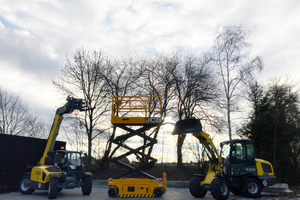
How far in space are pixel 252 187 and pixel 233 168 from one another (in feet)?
3.79

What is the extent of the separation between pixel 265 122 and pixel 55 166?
17.6 meters

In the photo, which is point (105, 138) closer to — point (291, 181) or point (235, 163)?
point (235, 163)

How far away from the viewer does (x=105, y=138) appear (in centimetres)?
2347

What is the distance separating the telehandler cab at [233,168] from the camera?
40.3 ft

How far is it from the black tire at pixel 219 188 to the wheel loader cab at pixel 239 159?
1178 millimetres

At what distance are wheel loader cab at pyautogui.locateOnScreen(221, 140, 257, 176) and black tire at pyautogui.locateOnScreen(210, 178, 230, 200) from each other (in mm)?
1178

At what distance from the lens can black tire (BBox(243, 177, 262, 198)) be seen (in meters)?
12.1

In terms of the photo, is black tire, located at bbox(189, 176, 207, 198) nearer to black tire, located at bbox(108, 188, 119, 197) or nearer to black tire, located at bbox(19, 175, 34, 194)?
black tire, located at bbox(108, 188, 119, 197)

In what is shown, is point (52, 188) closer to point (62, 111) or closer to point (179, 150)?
point (62, 111)

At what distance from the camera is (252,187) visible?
1236 cm

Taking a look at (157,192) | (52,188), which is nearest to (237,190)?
(157,192)

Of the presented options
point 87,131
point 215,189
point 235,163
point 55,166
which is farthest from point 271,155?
point 55,166

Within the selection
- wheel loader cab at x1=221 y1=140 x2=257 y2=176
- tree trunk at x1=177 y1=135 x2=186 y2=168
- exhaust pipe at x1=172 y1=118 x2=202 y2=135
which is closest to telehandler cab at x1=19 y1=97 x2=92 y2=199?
exhaust pipe at x1=172 y1=118 x2=202 y2=135

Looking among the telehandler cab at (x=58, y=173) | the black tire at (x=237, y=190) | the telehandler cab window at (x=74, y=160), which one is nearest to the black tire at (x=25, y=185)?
the telehandler cab at (x=58, y=173)
